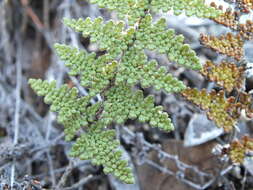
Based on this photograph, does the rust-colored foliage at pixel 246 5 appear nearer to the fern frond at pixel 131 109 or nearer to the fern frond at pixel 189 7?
the fern frond at pixel 189 7

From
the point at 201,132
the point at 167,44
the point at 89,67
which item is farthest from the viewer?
the point at 201,132

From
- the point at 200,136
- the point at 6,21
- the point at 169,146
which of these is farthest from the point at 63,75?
the point at 200,136

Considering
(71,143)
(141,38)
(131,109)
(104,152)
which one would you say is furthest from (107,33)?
(71,143)

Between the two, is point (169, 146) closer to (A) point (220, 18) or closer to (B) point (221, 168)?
(B) point (221, 168)

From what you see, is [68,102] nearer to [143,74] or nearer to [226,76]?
[143,74]

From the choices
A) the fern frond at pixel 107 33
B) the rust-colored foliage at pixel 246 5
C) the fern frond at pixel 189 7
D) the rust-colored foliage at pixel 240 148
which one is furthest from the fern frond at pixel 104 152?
the rust-colored foliage at pixel 246 5

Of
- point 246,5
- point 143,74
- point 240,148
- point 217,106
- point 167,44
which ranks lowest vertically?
point 240,148
